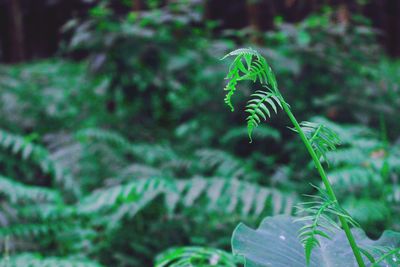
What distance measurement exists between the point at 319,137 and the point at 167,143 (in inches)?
86.5

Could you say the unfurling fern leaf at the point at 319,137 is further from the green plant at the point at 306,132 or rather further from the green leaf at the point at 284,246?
the green leaf at the point at 284,246

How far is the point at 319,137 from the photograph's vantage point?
1.68 feet

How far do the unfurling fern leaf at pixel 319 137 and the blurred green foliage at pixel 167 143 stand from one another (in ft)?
3.38

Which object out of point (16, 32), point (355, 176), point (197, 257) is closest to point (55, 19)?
point (16, 32)

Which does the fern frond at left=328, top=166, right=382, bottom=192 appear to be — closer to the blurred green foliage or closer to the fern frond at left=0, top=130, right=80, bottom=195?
the blurred green foliage

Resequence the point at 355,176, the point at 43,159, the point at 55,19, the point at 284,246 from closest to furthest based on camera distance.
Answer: the point at 284,246, the point at 355,176, the point at 43,159, the point at 55,19

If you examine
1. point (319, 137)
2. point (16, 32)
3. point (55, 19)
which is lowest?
point (55, 19)

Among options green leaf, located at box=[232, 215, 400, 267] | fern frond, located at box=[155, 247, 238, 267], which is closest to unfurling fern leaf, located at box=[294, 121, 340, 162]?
green leaf, located at box=[232, 215, 400, 267]

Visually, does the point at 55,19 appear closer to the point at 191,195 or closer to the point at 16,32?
the point at 16,32

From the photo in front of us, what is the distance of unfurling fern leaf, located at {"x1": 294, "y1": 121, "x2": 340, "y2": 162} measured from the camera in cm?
50

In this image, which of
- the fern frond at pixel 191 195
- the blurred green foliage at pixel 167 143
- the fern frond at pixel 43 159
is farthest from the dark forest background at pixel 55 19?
the fern frond at pixel 191 195

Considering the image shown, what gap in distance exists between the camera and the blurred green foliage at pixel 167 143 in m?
1.67

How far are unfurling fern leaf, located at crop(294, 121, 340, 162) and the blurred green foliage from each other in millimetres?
1029

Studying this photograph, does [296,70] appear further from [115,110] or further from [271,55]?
[115,110]
